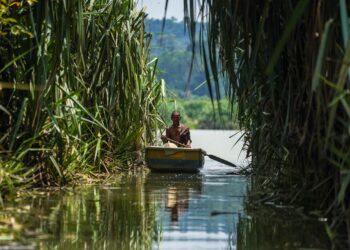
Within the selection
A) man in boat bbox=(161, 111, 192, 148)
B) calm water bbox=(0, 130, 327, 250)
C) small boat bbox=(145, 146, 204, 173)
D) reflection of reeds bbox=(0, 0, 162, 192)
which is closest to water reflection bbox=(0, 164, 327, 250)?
calm water bbox=(0, 130, 327, 250)

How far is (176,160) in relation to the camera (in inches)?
520

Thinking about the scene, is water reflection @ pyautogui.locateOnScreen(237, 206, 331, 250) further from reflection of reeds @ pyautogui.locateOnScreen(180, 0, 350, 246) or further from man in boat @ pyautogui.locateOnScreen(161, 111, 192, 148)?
man in boat @ pyautogui.locateOnScreen(161, 111, 192, 148)

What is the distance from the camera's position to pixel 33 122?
25.2ft

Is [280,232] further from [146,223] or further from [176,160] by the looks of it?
[176,160]

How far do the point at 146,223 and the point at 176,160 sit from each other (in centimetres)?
727

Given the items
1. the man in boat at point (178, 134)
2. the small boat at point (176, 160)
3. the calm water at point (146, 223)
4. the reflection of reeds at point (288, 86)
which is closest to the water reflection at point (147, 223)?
the calm water at point (146, 223)

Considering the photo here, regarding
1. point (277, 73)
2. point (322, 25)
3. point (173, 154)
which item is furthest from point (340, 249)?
point (173, 154)

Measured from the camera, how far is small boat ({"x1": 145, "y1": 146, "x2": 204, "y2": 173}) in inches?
498

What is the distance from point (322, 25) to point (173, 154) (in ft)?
26.5

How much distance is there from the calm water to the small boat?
4.19 metres

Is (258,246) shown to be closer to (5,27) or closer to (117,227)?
(117,227)

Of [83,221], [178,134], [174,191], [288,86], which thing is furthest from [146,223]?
[178,134]

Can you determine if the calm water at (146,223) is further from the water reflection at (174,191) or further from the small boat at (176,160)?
the small boat at (176,160)

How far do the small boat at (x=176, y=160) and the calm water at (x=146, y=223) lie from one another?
4185 mm
